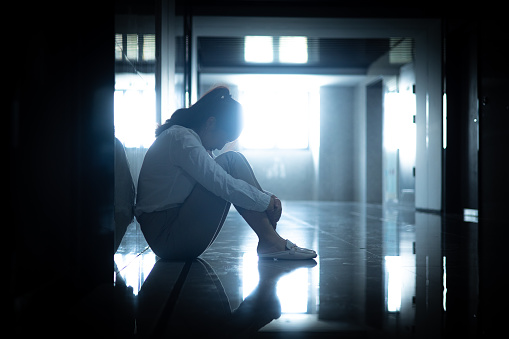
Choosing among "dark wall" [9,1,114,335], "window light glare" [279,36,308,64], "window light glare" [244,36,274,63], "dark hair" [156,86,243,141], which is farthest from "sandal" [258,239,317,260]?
"window light glare" [244,36,274,63]

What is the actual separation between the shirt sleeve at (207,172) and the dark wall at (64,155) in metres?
0.40

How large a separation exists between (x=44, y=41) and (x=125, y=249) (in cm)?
97

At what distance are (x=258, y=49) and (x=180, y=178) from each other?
26.0ft

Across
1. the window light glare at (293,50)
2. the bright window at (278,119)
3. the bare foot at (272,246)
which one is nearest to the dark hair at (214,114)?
the bare foot at (272,246)

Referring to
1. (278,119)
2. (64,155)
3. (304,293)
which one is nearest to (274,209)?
(304,293)

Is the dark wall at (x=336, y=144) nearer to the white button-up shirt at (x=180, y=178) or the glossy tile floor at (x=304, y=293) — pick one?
the glossy tile floor at (x=304, y=293)

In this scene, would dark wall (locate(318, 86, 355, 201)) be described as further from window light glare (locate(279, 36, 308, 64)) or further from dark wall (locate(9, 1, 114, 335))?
dark wall (locate(9, 1, 114, 335))

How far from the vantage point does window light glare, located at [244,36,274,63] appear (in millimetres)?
8992

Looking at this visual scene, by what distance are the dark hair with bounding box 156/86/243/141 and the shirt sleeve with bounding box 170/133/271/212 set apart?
18 centimetres

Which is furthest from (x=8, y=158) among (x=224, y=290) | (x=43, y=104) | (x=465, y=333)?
(x=465, y=333)

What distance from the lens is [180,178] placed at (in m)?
2.19

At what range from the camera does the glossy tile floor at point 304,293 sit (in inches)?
48.6

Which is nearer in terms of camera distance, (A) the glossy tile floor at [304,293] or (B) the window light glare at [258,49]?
(A) the glossy tile floor at [304,293]

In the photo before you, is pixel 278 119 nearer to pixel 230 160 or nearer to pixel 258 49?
pixel 258 49
